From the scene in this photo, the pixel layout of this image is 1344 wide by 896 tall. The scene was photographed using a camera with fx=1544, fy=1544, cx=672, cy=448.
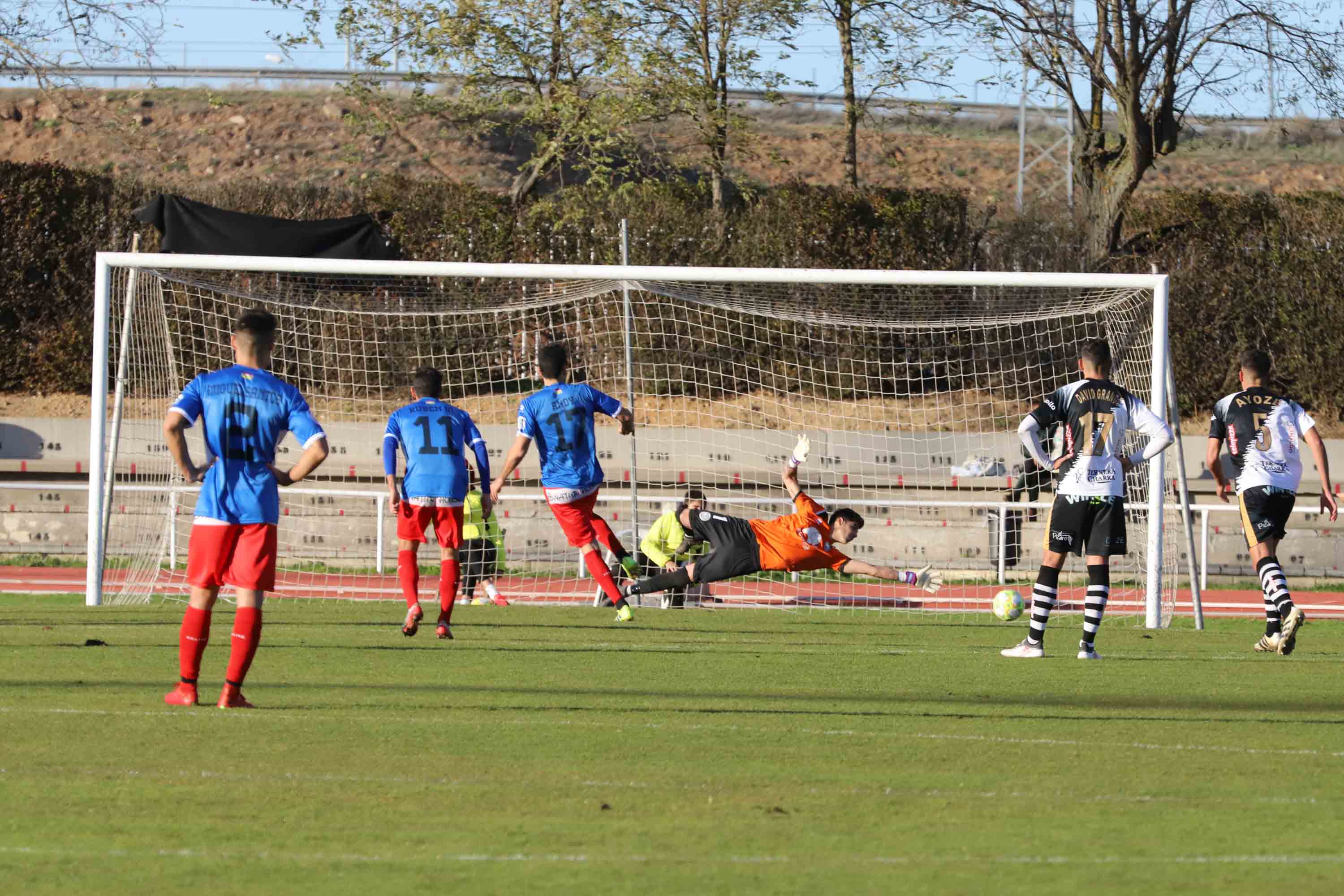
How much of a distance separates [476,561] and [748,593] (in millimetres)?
3247

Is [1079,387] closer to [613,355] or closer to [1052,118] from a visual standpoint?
[613,355]

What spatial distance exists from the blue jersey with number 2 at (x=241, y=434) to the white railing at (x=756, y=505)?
24.7 feet

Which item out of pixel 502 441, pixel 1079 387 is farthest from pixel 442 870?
pixel 502 441

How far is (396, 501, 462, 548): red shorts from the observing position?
34.6 feet

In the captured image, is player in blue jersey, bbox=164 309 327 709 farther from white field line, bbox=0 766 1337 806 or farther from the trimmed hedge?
the trimmed hedge

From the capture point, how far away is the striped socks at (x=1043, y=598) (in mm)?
9828

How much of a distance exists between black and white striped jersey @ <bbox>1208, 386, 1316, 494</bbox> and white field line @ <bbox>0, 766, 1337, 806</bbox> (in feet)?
19.6

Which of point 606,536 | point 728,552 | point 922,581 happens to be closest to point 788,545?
point 728,552

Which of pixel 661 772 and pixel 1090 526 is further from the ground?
pixel 1090 526

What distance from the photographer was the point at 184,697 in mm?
7184

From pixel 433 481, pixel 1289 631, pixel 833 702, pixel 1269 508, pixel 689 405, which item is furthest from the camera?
pixel 689 405

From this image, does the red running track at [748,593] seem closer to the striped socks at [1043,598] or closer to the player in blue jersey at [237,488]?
the striped socks at [1043,598]

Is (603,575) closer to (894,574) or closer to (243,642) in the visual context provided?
(894,574)

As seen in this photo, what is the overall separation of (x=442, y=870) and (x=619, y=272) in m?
9.18
